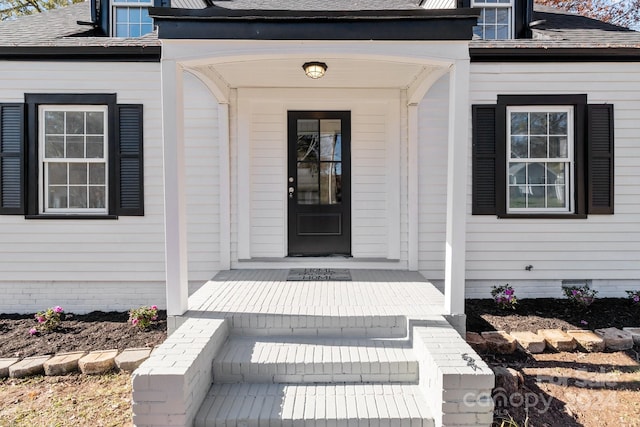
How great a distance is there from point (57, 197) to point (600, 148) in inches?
273

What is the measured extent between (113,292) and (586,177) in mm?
6238

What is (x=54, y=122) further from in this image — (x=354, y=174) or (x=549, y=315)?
(x=549, y=315)

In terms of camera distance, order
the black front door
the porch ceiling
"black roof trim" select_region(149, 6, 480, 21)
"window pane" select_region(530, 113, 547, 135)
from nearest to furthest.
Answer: "black roof trim" select_region(149, 6, 480, 21) < the porch ceiling < "window pane" select_region(530, 113, 547, 135) < the black front door

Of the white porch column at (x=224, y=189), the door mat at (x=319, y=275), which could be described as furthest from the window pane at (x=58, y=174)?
the door mat at (x=319, y=275)

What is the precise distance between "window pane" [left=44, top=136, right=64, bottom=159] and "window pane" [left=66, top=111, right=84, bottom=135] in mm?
179

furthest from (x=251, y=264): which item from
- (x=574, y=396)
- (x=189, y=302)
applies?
(x=574, y=396)

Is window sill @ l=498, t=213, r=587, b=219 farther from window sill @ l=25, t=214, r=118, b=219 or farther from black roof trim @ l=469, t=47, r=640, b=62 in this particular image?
window sill @ l=25, t=214, r=118, b=219

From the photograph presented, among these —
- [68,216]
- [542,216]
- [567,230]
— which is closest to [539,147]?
[542,216]

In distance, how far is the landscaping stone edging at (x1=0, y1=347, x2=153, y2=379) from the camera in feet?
10.8

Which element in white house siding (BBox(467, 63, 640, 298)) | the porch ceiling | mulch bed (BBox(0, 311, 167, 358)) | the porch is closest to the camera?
the porch

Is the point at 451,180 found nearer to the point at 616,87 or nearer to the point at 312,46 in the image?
the point at 312,46

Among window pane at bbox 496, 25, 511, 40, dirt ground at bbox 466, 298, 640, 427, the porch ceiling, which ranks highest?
window pane at bbox 496, 25, 511, 40

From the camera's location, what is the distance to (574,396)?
114 inches

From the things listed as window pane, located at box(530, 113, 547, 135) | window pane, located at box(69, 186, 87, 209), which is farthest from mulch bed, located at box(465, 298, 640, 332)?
window pane, located at box(69, 186, 87, 209)
